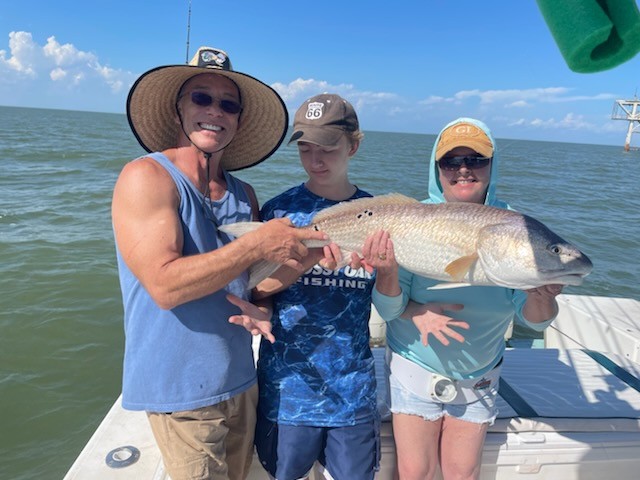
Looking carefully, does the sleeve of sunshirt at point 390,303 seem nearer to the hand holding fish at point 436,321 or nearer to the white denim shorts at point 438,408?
the hand holding fish at point 436,321

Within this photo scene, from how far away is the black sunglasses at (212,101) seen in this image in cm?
254

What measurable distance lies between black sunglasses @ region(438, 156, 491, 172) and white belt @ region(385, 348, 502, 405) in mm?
1221

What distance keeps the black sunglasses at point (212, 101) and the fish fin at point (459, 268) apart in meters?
1.51

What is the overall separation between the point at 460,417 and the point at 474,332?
0.52 meters

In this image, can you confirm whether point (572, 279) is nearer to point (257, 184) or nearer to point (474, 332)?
point (474, 332)

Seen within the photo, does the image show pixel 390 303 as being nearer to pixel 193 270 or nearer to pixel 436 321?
pixel 436 321

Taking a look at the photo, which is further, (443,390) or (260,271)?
(443,390)

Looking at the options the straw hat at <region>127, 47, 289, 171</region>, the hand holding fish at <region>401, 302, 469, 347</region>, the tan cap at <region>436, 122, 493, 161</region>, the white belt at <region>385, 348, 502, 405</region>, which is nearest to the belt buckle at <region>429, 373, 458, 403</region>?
the white belt at <region>385, 348, 502, 405</region>

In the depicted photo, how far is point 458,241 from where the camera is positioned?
268 centimetres

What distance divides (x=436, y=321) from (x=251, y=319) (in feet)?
3.42

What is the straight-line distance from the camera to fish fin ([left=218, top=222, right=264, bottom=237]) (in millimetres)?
2416

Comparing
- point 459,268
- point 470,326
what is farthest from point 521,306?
point 459,268

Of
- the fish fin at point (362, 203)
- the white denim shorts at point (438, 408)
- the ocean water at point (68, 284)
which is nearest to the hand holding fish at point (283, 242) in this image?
the fish fin at point (362, 203)

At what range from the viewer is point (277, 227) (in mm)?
2357
